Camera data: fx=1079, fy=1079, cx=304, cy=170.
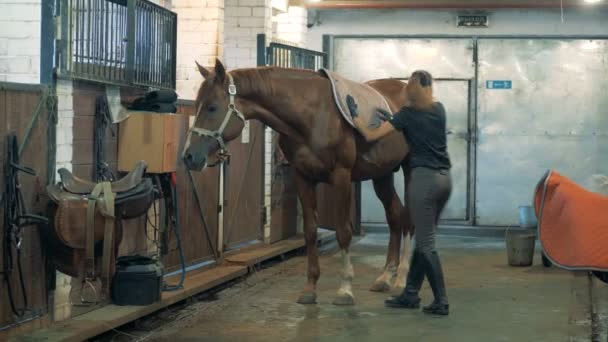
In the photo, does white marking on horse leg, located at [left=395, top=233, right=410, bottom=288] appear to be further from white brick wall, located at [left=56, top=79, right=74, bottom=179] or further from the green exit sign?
the green exit sign

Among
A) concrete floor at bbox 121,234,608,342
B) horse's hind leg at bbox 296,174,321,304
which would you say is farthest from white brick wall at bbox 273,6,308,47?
horse's hind leg at bbox 296,174,321,304

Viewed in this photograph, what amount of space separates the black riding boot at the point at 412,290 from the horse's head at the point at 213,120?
1.55 m

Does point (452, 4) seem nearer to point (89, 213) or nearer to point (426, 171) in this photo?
point (426, 171)

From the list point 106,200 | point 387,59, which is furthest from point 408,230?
point 387,59

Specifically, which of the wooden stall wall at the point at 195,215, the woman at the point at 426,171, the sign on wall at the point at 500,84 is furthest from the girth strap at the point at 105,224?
the sign on wall at the point at 500,84

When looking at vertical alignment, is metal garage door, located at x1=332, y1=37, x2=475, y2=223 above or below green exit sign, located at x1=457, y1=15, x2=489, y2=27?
below

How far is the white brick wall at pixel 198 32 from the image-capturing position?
A: 32.9 feet

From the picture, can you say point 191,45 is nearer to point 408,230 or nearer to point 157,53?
point 157,53

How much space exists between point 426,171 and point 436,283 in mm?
768

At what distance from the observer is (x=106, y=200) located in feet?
20.5

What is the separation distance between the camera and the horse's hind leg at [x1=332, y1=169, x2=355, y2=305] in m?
7.87

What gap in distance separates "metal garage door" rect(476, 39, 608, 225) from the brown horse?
5.36m

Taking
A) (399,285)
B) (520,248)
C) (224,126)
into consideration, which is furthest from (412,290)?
(520,248)

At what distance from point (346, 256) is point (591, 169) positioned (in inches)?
249
